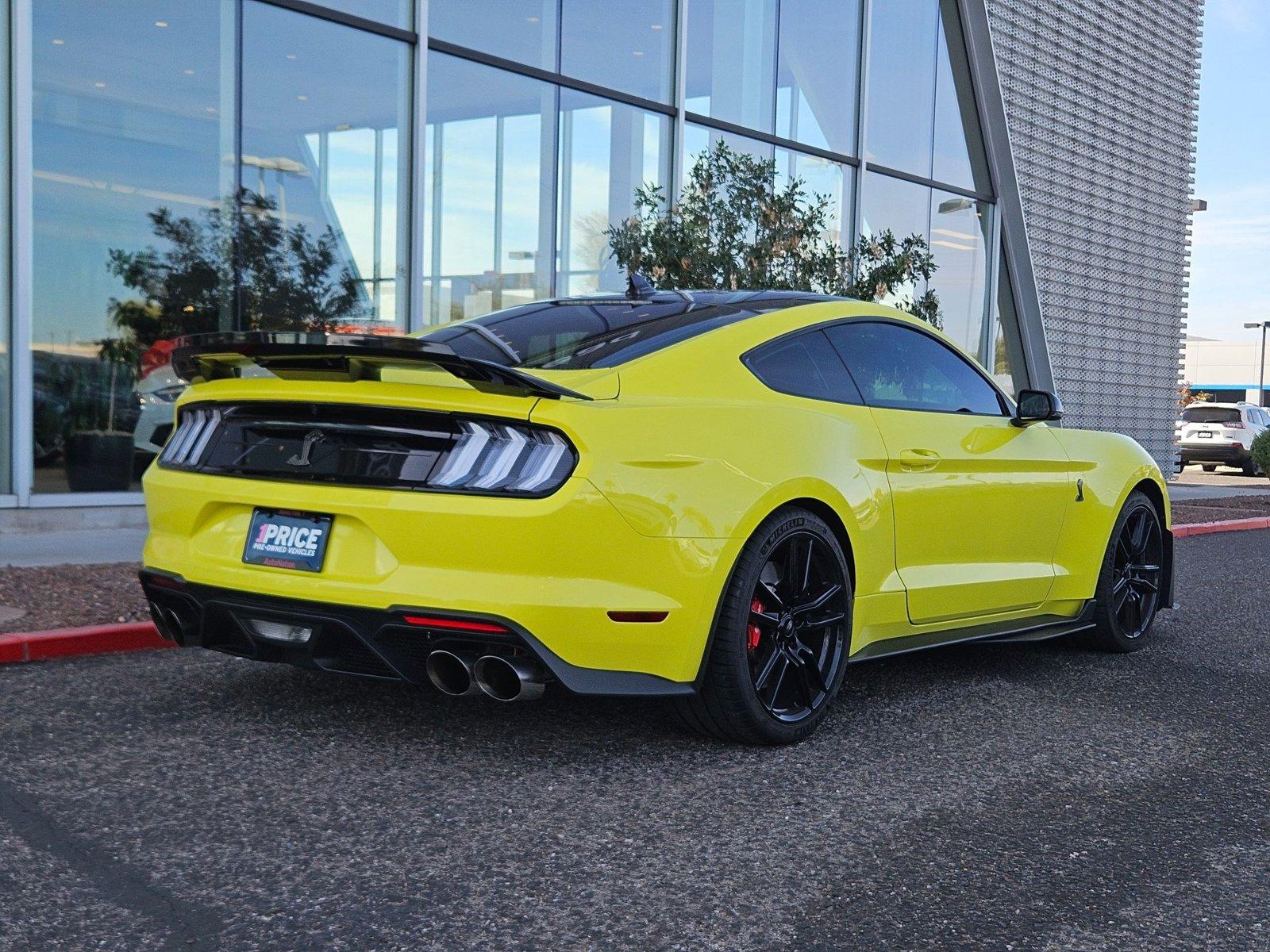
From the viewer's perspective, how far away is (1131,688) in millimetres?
5305

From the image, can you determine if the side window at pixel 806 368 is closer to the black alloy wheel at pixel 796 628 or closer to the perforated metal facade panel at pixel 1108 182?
the black alloy wheel at pixel 796 628

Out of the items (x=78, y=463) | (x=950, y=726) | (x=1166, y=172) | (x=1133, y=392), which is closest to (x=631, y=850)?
(x=950, y=726)

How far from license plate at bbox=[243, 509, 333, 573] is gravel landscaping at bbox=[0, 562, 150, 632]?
2.08 m

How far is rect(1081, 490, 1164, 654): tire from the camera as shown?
19.4ft

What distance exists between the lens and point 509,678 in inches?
140

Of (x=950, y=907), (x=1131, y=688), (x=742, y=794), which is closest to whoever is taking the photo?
(x=950, y=907)

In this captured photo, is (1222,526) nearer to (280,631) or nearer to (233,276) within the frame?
(233,276)

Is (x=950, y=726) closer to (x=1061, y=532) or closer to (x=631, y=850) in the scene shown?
(x=1061, y=532)

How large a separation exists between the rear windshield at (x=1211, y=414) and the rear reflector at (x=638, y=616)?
90.7 ft

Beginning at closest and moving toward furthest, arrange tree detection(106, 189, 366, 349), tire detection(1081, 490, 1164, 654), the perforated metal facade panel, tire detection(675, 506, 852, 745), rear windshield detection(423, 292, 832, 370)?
tire detection(675, 506, 852, 745), rear windshield detection(423, 292, 832, 370), tire detection(1081, 490, 1164, 654), tree detection(106, 189, 366, 349), the perforated metal facade panel

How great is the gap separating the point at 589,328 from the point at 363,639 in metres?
1.37

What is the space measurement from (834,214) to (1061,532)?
11172 mm

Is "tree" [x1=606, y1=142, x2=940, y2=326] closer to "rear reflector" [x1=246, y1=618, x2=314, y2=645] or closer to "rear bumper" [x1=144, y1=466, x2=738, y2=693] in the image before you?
"rear bumper" [x1=144, y1=466, x2=738, y2=693]

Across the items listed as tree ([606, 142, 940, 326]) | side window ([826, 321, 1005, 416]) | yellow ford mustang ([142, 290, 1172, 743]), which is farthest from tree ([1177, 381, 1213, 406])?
yellow ford mustang ([142, 290, 1172, 743])
